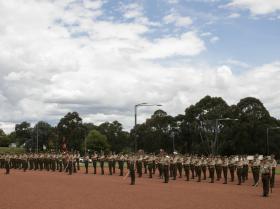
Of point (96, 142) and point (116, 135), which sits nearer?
point (96, 142)

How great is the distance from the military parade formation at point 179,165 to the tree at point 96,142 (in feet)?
219

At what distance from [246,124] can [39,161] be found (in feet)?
130

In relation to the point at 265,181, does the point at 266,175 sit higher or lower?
higher

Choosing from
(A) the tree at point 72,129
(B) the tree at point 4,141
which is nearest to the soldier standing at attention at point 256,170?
(A) the tree at point 72,129

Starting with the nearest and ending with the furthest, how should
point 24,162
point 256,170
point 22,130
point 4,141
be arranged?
point 256,170 < point 24,162 < point 22,130 < point 4,141

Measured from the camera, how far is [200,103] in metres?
90.9

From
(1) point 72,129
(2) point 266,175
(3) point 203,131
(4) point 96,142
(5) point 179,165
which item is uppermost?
(1) point 72,129

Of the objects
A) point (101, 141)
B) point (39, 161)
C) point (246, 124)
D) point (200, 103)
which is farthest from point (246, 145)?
point (101, 141)

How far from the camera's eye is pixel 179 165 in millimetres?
37125

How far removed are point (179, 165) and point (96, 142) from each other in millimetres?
A: 86579

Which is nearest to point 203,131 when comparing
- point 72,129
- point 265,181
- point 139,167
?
point 72,129

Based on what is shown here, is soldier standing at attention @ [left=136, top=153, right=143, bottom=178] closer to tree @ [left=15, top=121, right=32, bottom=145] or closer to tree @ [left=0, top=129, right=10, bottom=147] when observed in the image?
tree @ [left=15, top=121, right=32, bottom=145]

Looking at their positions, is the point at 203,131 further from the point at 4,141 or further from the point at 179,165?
the point at 4,141

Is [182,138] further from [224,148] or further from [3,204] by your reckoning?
[3,204]
